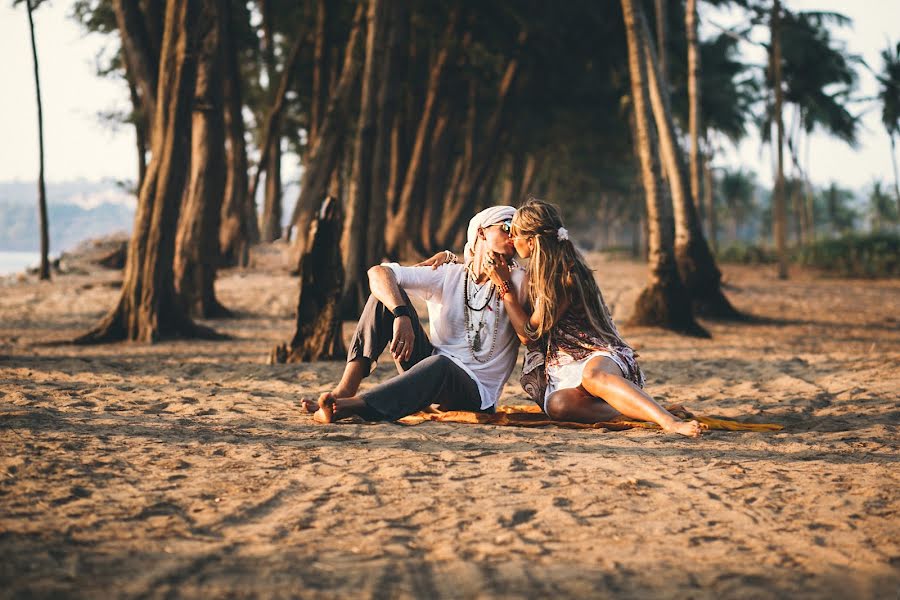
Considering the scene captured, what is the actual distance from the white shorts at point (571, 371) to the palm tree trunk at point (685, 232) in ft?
23.3

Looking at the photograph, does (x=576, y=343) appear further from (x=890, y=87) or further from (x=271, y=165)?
(x=890, y=87)

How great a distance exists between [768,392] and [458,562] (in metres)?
4.65

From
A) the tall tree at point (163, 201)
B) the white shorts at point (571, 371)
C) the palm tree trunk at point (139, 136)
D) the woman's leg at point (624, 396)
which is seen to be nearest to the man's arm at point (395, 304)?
the white shorts at point (571, 371)

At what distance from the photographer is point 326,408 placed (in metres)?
4.94

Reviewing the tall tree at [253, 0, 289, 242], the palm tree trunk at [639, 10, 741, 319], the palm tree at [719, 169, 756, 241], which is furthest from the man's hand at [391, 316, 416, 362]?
the palm tree at [719, 169, 756, 241]

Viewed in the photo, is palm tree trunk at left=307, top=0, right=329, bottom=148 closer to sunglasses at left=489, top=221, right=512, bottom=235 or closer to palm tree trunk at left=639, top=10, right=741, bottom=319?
palm tree trunk at left=639, top=10, right=741, bottom=319

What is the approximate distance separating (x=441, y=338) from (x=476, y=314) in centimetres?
27

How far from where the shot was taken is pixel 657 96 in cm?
1198

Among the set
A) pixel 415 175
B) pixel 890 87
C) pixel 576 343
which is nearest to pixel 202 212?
pixel 576 343

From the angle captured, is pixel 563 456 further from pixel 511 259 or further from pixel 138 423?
pixel 138 423

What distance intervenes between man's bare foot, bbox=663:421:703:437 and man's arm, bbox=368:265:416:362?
1.49 m

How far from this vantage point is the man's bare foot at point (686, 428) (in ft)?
15.6

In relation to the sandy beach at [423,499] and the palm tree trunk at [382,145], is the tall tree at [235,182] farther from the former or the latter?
the sandy beach at [423,499]

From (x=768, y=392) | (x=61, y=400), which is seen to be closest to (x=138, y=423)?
(x=61, y=400)
